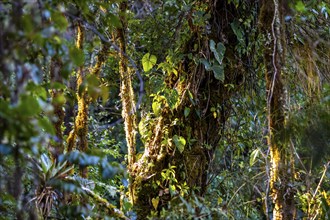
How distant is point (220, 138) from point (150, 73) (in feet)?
1.99

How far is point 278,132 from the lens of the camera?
2535mm

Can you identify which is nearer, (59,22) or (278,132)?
(59,22)

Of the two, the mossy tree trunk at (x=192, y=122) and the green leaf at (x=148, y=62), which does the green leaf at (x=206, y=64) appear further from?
the green leaf at (x=148, y=62)

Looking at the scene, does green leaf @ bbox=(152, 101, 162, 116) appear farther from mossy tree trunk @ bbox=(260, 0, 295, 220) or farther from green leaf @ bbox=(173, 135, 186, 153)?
mossy tree trunk @ bbox=(260, 0, 295, 220)

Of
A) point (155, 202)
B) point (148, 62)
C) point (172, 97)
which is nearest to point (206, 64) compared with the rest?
point (172, 97)

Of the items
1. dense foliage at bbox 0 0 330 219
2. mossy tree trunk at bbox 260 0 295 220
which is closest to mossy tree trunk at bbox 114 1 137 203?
dense foliage at bbox 0 0 330 219

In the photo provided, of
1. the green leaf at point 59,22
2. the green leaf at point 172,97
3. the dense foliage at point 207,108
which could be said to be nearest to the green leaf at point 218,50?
the dense foliage at point 207,108

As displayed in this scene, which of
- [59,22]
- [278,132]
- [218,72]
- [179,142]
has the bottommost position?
[278,132]

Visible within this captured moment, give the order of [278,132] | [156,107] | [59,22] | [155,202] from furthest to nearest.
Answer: [156,107]
[155,202]
[278,132]
[59,22]

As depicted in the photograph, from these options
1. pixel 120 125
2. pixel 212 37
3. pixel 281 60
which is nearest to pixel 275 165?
pixel 281 60

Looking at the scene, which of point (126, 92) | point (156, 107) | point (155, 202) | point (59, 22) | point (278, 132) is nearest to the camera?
point (59, 22)

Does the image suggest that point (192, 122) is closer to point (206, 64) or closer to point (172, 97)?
point (172, 97)

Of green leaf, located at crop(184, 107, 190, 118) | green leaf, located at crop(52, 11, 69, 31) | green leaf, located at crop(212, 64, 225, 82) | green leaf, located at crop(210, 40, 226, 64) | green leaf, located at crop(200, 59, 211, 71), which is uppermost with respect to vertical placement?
green leaf, located at crop(210, 40, 226, 64)

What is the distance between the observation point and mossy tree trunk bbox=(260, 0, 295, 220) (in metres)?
2.54
